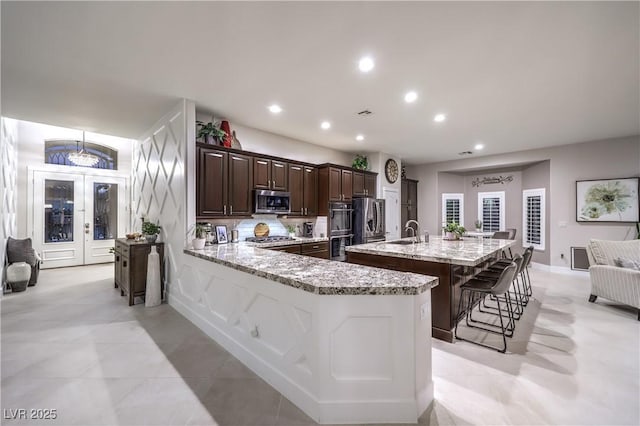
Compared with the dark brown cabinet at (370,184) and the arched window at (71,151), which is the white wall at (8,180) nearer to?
the arched window at (71,151)

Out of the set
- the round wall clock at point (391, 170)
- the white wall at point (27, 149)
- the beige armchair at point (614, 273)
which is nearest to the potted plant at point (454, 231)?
the beige armchair at point (614, 273)

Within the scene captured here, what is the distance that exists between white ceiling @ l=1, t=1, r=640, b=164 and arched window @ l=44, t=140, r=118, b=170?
2646 millimetres

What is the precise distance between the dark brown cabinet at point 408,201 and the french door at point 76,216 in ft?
24.6

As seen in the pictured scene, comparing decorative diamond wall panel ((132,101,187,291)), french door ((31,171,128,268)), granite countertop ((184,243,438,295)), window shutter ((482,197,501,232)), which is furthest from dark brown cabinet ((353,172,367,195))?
french door ((31,171,128,268))

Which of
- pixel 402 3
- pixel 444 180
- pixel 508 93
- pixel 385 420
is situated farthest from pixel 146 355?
pixel 444 180

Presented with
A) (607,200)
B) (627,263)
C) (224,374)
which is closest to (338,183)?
(224,374)

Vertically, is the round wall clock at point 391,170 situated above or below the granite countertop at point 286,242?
above

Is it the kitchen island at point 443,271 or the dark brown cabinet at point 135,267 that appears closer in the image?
the kitchen island at point 443,271

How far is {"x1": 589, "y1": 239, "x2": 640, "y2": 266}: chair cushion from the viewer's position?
4.04 m

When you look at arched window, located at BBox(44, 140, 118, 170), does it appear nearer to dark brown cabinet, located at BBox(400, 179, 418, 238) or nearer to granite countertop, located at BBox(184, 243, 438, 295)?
granite countertop, located at BBox(184, 243, 438, 295)

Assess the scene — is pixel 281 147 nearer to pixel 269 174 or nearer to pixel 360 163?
pixel 269 174

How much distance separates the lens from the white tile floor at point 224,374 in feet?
5.78

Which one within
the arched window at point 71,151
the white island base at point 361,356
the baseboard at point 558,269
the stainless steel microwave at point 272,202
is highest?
the arched window at point 71,151

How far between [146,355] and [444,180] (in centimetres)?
812
